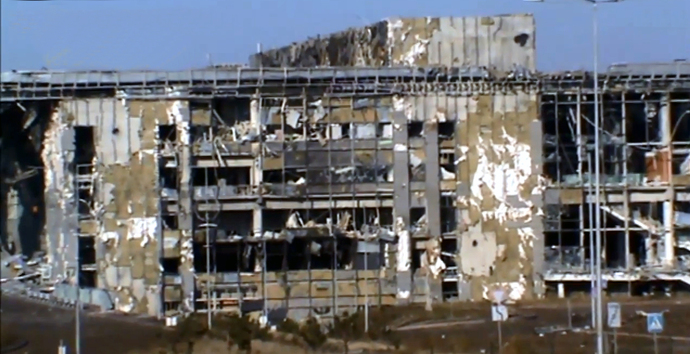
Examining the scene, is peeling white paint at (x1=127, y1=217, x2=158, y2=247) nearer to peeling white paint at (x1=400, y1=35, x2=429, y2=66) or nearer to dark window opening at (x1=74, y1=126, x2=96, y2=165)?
dark window opening at (x1=74, y1=126, x2=96, y2=165)

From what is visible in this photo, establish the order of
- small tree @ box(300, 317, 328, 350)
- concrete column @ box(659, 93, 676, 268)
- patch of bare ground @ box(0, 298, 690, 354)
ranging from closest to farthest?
patch of bare ground @ box(0, 298, 690, 354)
small tree @ box(300, 317, 328, 350)
concrete column @ box(659, 93, 676, 268)

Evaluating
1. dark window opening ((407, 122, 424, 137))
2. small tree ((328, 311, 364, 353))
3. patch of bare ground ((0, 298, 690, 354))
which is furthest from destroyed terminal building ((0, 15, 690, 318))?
small tree ((328, 311, 364, 353))

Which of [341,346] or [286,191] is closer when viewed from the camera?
[341,346]

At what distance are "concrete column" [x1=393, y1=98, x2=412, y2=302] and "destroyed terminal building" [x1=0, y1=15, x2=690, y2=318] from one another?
0.15ft

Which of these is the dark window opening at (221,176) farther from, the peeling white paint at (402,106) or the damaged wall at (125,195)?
the peeling white paint at (402,106)

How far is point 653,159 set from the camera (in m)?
29.4

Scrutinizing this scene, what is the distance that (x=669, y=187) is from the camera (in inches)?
1141

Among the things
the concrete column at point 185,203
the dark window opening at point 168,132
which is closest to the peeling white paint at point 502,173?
the concrete column at point 185,203

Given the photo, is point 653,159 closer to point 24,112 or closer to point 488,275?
point 488,275

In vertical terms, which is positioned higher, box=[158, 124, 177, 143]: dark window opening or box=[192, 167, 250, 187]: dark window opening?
box=[158, 124, 177, 143]: dark window opening

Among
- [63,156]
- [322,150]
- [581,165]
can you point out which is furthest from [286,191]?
[581,165]

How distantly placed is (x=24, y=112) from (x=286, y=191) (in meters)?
6.20

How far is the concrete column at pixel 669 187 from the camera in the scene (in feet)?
95.0

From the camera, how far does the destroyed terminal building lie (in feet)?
90.0
